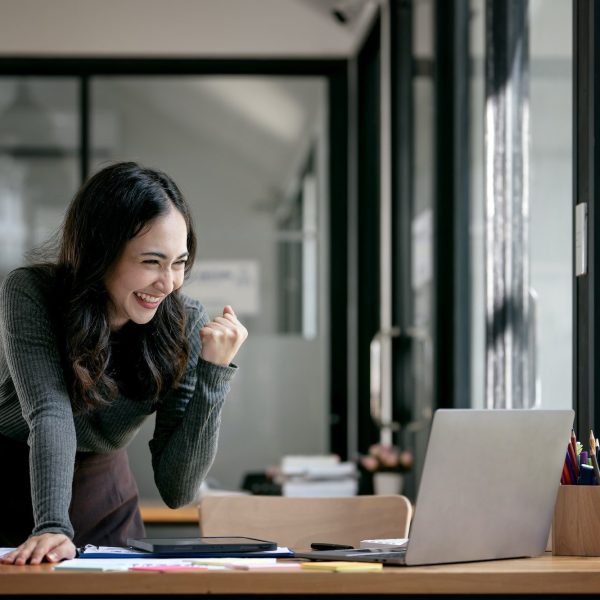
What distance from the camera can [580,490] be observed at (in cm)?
196

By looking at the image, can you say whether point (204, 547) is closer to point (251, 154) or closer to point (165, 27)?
point (251, 154)

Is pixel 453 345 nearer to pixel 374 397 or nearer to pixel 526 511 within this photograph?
pixel 374 397

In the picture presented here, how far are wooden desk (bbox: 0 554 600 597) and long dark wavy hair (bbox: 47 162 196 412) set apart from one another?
1.79ft

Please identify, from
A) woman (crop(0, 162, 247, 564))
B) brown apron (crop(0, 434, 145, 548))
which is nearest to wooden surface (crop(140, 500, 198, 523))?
brown apron (crop(0, 434, 145, 548))

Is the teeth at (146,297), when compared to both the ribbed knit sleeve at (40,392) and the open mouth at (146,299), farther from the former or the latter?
the ribbed knit sleeve at (40,392)

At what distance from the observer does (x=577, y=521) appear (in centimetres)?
196

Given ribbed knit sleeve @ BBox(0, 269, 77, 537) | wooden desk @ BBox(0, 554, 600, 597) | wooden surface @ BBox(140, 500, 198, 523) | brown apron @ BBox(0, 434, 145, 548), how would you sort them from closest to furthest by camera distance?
wooden desk @ BBox(0, 554, 600, 597) < ribbed knit sleeve @ BBox(0, 269, 77, 537) < brown apron @ BBox(0, 434, 145, 548) < wooden surface @ BBox(140, 500, 198, 523)

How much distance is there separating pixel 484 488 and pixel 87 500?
925 millimetres

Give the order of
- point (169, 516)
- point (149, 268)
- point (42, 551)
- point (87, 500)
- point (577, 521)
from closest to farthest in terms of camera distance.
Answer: point (42, 551), point (577, 521), point (149, 268), point (87, 500), point (169, 516)

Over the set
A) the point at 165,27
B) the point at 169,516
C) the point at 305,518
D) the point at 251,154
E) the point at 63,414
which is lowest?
the point at 169,516

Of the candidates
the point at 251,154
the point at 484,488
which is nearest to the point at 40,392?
the point at 484,488

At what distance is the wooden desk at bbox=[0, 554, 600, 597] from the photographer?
1.54 metres

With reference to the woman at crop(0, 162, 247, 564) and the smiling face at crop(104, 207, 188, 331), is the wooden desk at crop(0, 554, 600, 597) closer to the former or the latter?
the woman at crop(0, 162, 247, 564)

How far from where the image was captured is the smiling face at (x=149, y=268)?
2098 millimetres
